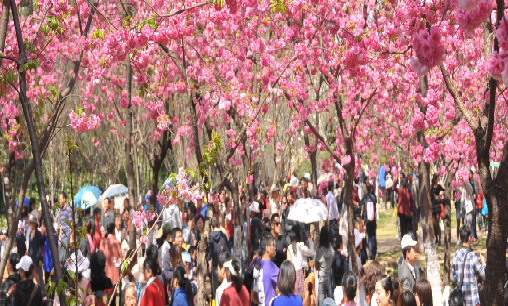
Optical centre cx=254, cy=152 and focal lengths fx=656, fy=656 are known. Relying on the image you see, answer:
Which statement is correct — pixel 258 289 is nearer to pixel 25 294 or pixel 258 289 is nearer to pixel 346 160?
pixel 25 294

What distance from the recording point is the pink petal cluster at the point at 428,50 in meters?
4.12

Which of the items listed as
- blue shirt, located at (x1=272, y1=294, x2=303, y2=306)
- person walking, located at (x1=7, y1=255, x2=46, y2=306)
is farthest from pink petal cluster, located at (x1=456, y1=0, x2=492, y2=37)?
person walking, located at (x1=7, y1=255, x2=46, y2=306)

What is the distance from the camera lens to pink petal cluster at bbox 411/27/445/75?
4117 millimetres

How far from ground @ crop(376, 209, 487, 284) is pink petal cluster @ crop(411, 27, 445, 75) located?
8939mm

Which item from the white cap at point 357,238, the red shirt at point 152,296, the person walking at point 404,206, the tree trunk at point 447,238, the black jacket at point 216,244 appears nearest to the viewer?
the red shirt at point 152,296

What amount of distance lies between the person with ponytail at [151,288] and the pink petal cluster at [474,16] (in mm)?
4784

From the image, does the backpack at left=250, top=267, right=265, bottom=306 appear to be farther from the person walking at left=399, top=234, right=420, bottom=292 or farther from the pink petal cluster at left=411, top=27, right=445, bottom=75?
the pink petal cluster at left=411, top=27, right=445, bottom=75

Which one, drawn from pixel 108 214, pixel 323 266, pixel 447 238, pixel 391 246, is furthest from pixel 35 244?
pixel 391 246

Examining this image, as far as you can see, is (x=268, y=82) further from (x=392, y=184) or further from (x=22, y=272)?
(x=392, y=184)

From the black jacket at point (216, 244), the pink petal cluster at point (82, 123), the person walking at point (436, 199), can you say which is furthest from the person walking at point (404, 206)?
the pink petal cluster at point (82, 123)

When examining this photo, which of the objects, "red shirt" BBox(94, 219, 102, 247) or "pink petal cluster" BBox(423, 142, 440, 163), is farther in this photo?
"red shirt" BBox(94, 219, 102, 247)

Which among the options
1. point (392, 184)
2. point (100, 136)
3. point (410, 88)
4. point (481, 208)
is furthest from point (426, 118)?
point (100, 136)

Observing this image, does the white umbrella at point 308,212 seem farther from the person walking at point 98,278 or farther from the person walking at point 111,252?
the person walking at point 98,278

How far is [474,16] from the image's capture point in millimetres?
3898
